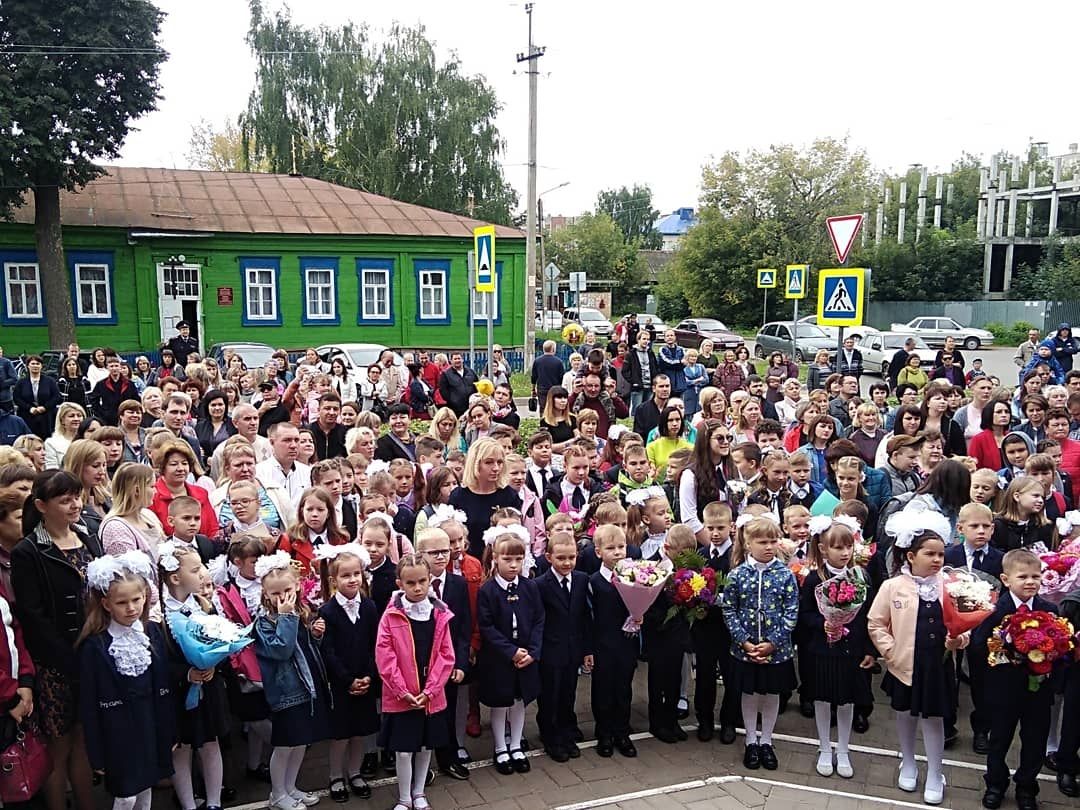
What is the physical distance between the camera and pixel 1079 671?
16.0ft

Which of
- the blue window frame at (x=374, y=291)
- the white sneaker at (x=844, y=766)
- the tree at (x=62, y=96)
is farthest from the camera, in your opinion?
the blue window frame at (x=374, y=291)

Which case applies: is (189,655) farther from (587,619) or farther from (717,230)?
(717,230)

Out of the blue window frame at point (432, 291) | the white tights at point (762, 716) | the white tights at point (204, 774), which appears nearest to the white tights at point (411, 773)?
the white tights at point (204, 774)

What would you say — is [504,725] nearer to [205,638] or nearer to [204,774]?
[204,774]

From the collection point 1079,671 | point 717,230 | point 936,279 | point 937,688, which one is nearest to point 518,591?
point 937,688

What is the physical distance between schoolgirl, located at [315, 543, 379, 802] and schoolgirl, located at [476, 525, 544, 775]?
695 mm

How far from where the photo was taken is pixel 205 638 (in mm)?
4289

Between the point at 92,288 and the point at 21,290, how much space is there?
185cm

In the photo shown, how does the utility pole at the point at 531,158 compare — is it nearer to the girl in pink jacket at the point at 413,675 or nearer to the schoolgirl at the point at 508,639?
the schoolgirl at the point at 508,639

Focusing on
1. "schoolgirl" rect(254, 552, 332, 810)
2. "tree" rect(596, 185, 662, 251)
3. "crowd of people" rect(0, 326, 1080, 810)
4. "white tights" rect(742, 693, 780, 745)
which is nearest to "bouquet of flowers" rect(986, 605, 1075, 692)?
"crowd of people" rect(0, 326, 1080, 810)

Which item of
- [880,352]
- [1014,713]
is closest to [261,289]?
[880,352]

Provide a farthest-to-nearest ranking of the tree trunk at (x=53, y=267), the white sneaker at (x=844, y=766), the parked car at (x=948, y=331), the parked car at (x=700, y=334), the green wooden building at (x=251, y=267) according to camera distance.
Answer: the parked car at (x=948, y=331) < the parked car at (x=700, y=334) < the green wooden building at (x=251, y=267) < the tree trunk at (x=53, y=267) < the white sneaker at (x=844, y=766)

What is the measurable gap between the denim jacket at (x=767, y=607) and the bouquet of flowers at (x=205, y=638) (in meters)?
2.88

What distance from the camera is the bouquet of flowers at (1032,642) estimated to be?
14.9ft
